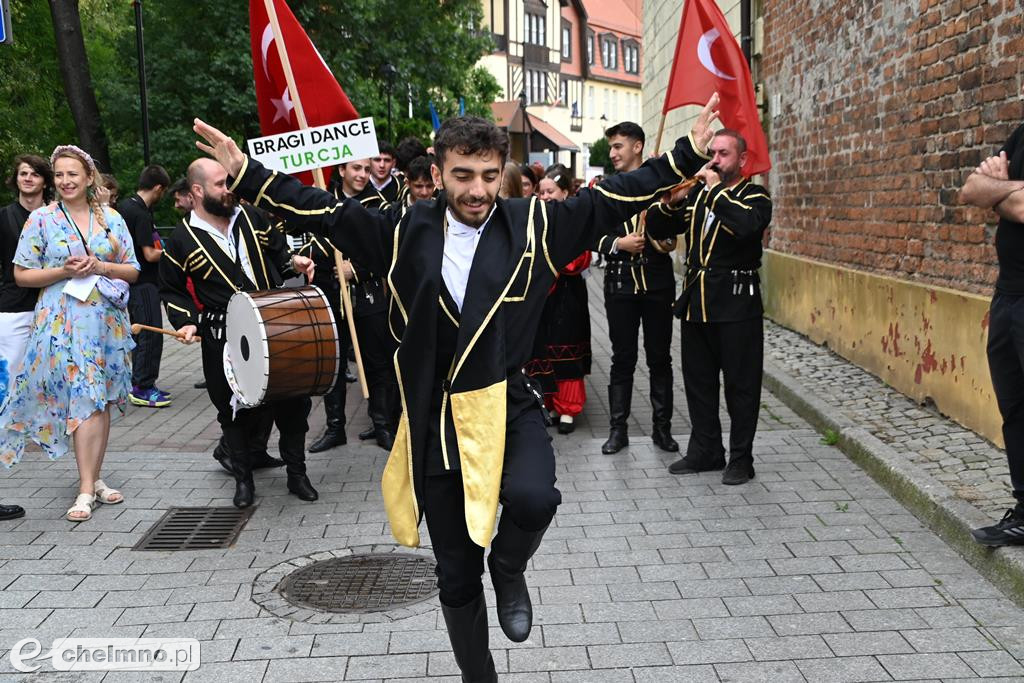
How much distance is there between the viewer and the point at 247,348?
639 centimetres

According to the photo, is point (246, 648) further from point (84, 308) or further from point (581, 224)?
point (84, 308)

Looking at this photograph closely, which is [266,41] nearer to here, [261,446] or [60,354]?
[60,354]

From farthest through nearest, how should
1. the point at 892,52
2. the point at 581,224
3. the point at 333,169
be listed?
the point at 892,52 → the point at 333,169 → the point at 581,224

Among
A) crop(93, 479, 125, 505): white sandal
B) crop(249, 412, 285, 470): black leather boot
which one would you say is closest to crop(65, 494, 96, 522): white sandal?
crop(93, 479, 125, 505): white sandal

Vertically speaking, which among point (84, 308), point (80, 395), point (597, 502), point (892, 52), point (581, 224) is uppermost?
point (892, 52)

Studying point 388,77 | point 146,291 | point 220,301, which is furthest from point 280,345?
point 388,77

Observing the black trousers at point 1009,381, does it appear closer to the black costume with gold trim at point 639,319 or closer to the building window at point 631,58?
the black costume with gold trim at point 639,319

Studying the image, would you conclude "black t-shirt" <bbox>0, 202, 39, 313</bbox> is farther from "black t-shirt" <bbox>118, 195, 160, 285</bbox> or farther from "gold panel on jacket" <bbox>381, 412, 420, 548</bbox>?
"gold panel on jacket" <bbox>381, 412, 420, 548</bbox>

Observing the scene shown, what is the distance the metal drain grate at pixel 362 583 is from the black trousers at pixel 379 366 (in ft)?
8.94

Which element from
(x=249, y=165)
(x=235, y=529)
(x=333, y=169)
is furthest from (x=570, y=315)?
(x=249, y=165)

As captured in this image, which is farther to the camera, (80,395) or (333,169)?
(333,169)

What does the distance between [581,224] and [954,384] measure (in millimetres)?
4735

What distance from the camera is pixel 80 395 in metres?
6.66

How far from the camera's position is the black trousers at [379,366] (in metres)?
8.45
